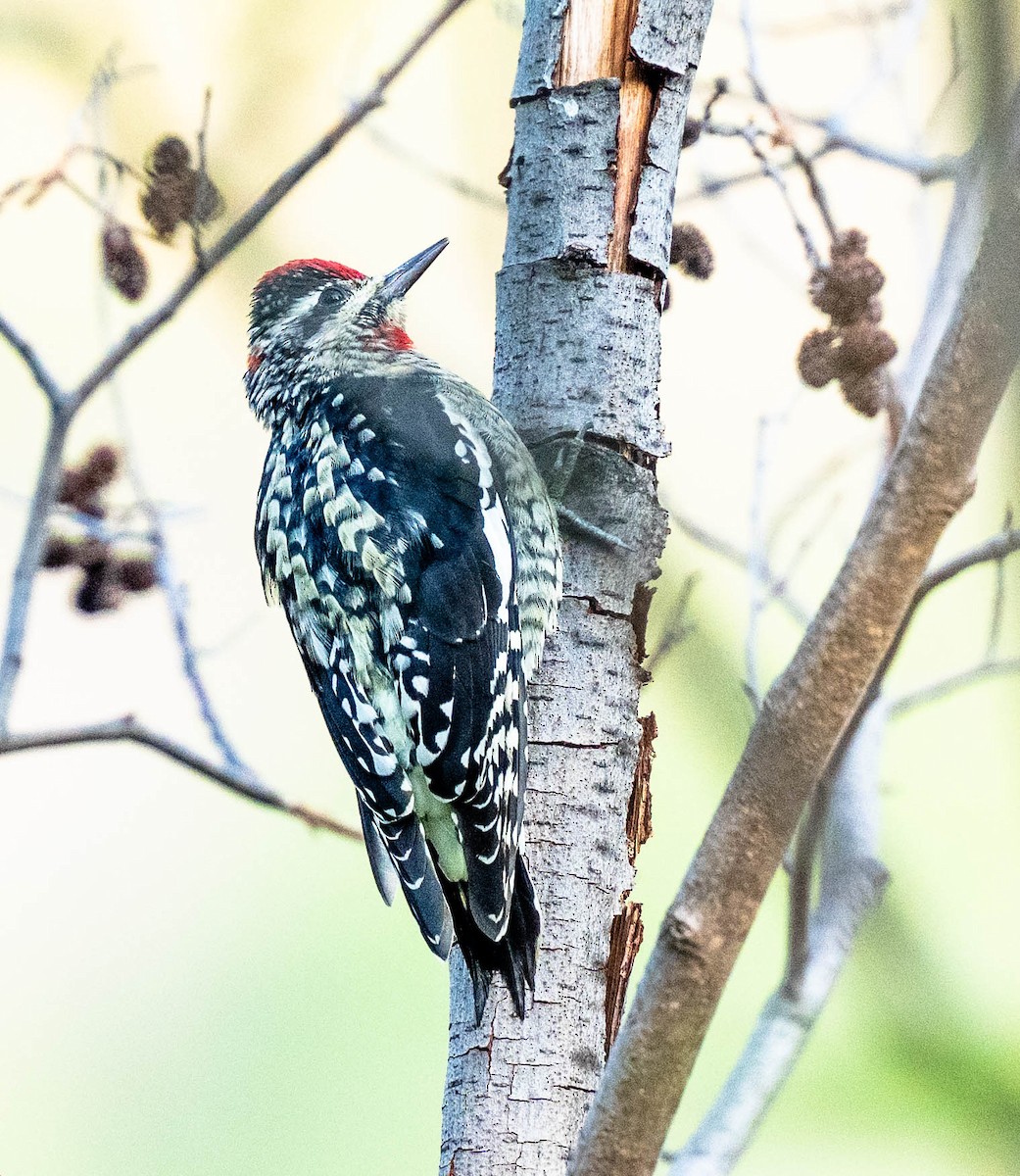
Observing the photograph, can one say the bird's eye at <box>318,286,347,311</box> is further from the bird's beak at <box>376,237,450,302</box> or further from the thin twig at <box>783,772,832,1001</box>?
the thin twig at <box>783,772,832,1001</box>

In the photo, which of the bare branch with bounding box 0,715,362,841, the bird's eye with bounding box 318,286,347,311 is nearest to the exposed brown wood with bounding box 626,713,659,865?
the bare branch with bounding box 0,715,362,841

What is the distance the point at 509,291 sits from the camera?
7.25 feet

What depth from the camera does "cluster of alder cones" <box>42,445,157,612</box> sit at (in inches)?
106

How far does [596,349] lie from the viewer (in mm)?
2146

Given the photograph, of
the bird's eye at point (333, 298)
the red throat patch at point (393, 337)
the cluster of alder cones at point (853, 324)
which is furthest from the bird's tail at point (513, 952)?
Answer: the bird's eye at point (333, 298)

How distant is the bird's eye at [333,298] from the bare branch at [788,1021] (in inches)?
55.6

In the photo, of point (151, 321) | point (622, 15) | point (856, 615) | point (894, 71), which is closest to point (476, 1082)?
point (856, 615)

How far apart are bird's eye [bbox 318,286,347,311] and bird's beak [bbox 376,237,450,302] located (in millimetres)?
96

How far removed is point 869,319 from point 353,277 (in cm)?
117

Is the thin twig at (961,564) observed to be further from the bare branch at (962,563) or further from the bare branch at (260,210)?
the bare branch at (260,210)

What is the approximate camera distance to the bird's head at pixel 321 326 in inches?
109

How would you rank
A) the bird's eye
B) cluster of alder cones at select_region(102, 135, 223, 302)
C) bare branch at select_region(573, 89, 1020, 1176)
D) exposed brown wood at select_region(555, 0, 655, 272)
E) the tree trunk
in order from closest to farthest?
bare branch at select_region(573, 89, 1020, 1176)
the tree trunk
exposed brown wood at select_region(555, 0, 655, 272)
cluster of alder cones at select_region(102, 135, 223, 302)
the bird's eye

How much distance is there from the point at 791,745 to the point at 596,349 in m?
1.12

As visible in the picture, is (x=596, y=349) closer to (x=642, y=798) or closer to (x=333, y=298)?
(x=642, y=798)
